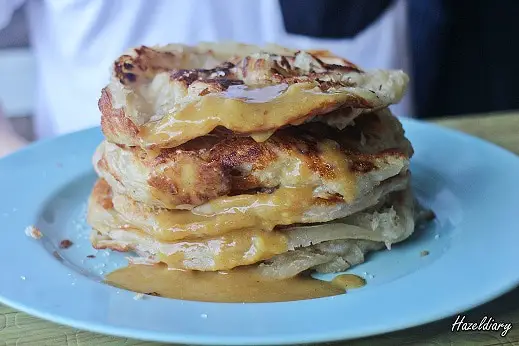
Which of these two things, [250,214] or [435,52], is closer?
[250,214]

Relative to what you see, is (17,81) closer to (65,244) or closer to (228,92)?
(65,244)

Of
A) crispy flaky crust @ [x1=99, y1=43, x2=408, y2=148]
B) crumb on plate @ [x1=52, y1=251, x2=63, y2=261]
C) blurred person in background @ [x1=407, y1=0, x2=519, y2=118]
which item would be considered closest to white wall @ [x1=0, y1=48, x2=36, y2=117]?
blurred person in background @ [x1=407, y1=0, x2=519, y2=118]

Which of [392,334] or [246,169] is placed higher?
[246,169]

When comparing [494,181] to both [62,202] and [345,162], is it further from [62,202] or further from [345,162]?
[62,202]

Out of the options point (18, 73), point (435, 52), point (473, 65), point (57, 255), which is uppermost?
point (57, 255)

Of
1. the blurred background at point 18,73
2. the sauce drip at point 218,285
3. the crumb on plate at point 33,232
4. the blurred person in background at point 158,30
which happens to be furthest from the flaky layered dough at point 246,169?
the blurred background at point 18,73

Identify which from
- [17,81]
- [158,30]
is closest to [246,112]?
[158,30]

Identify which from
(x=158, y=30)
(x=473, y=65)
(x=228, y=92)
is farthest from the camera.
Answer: (x=473, y=65)

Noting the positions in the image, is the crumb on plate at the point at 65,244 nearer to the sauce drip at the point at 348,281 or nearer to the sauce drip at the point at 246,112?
the sauce drip at the point at 246,112

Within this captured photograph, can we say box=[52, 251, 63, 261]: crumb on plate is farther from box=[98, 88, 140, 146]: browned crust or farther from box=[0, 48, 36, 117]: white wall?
box=[0, 48, 36, 117]: white wall
